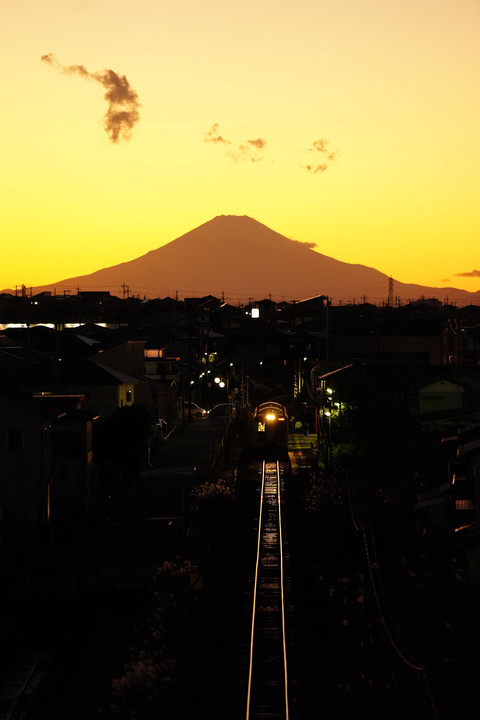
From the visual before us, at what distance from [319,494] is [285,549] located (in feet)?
8.60

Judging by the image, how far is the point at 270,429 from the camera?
128 ft

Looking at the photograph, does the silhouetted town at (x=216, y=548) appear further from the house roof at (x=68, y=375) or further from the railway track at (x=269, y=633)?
the railway track at (x=269, y=633)

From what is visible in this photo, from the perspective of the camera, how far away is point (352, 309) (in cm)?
11725

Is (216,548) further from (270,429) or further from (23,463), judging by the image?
(270,429)

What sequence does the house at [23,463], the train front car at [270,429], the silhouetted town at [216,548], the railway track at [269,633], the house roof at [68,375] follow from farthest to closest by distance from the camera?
the train front car at [270,429], the house roof at [68,375], the house at [23,463], the silhouetted town at [216,548], the railway track at [269,633]

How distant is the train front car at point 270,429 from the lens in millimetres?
38719

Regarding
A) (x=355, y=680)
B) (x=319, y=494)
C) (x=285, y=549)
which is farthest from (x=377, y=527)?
(x=355, y=680)

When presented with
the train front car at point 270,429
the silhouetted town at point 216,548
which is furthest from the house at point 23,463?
the train front car at point 270,429

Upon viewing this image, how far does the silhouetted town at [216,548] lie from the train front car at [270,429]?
1.84 ft

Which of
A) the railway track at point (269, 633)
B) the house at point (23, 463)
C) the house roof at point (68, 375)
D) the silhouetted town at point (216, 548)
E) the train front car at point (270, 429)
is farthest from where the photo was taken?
the train front car at point (270, 429)

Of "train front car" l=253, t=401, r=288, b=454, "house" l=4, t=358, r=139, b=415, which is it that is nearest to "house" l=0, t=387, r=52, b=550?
"house" l=4, t=358, r=139, b=415

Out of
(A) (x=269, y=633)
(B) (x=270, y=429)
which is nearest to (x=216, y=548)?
(A) (x=269, y=633)

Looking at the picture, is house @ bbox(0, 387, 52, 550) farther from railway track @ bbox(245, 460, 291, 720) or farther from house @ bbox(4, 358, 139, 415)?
house @ bbox(4, 358, 139, 415)

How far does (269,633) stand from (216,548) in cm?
572
